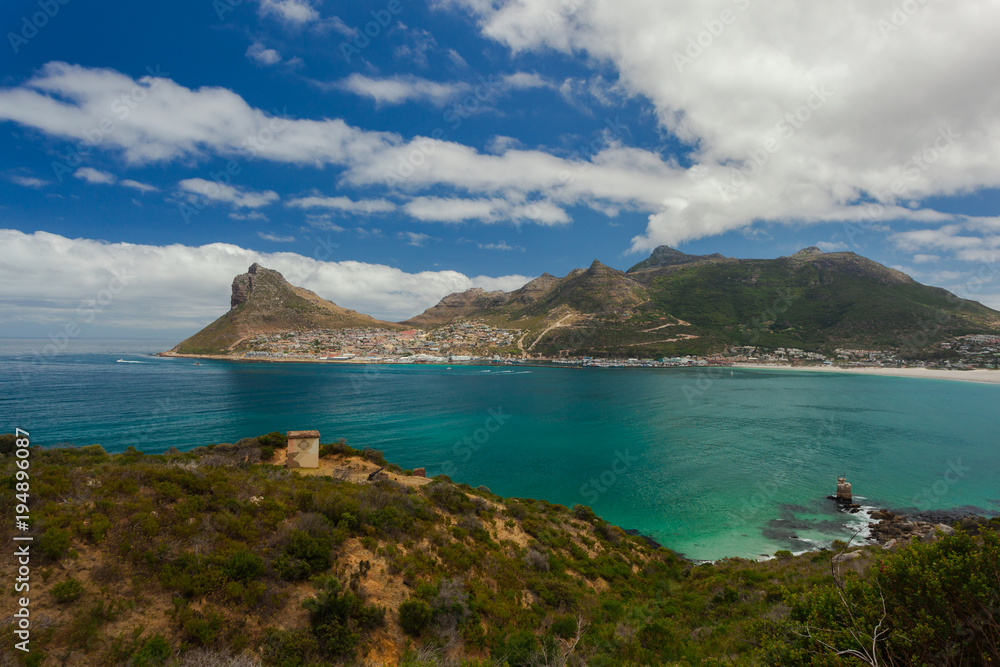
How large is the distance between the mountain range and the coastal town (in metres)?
5.00

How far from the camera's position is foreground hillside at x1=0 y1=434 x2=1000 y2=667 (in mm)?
4957

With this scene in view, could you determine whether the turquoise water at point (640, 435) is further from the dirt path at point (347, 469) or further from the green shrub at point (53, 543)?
the green shrub at point (53, 543)

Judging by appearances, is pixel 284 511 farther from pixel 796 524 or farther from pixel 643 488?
pixel 796 524

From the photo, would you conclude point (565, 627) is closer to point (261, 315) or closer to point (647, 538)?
point (647, 538)

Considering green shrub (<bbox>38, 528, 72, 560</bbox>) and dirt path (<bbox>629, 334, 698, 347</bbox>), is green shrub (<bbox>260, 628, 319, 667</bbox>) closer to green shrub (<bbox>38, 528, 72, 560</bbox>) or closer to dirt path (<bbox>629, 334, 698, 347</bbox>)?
green shrub (<bbox>38, 528, 72, 560</bbox>)

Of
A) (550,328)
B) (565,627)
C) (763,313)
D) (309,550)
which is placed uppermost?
(763,313)

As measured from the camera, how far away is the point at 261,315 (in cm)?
16238

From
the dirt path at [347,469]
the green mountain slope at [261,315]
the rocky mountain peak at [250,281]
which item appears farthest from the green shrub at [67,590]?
the rocky mountain peak at [250,281]

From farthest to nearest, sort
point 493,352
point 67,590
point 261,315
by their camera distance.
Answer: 1. point 261,315
2. point 493,352
3. point 67,590

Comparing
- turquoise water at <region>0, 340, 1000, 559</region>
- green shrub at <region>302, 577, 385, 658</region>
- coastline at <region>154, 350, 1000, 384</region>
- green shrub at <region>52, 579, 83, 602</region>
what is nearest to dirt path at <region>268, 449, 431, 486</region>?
green shrub at <region>302, 577, 385, 658</region>

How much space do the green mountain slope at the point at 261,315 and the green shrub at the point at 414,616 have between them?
16985 centimetres

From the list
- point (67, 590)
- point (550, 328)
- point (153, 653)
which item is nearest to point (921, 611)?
point (153, 653)

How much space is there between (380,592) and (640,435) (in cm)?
3892

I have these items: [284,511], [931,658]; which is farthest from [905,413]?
[284,511]
